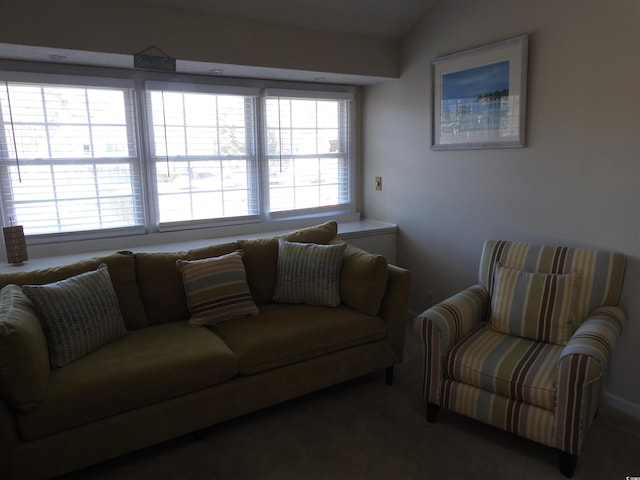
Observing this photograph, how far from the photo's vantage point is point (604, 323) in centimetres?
229

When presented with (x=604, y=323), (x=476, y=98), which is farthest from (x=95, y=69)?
(x=604, y=323)

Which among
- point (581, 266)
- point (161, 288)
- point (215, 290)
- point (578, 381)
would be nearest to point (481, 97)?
point (581, 266)

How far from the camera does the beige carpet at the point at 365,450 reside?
2152 millimetres

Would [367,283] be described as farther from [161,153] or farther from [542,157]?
[161,153]

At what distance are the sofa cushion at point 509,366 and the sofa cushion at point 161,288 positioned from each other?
158cm

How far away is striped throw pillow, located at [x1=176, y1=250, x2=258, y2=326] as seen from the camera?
269 cm

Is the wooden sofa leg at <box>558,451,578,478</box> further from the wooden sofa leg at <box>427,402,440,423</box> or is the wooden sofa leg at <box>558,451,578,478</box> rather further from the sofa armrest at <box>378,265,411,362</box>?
the sofa armrest at <box>378,265,411,362</box>

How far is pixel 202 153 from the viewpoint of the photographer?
11.7 feet

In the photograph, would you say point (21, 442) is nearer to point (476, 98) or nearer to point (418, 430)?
point (418, 430)

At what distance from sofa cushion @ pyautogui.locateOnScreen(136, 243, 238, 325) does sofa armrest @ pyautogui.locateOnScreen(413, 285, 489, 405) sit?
1392 mm

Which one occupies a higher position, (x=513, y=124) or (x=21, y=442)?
(x=513, y=124)

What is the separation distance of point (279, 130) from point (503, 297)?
227 centimetres

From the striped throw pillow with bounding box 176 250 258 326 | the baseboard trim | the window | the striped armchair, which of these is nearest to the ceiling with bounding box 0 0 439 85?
the window

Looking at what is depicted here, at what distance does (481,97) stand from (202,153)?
6.80 ft
